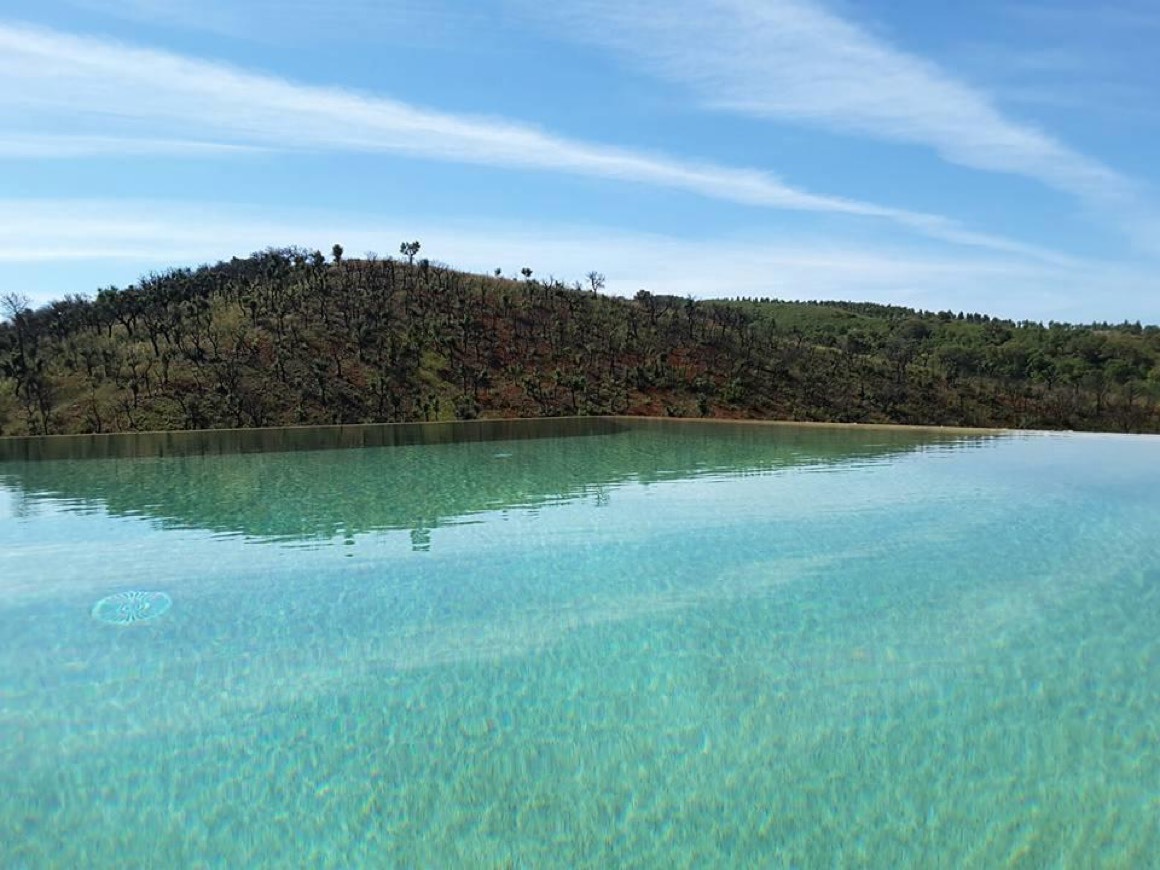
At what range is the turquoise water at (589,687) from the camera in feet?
16.5

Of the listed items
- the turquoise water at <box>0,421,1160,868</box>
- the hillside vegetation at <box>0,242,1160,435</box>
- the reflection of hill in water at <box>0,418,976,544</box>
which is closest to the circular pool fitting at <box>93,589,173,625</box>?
the turquoise water at <box>0,421,1160,868</box>

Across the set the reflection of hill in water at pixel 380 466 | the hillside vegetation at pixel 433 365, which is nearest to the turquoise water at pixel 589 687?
the reflection of hill in water at pixel 380 466

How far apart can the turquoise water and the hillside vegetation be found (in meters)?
34.9

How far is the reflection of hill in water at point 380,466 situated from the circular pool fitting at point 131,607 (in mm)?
3163

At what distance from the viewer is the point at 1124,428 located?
57250mm

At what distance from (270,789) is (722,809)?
293 centimetres

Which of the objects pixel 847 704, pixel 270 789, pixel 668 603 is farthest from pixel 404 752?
pixel 668 603

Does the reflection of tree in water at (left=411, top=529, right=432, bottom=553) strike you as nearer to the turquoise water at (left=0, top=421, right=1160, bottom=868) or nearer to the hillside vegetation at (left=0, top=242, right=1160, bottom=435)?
the turquoise water at (left=0, top=421, right=1160, bottom=868)

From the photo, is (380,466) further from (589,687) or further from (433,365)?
(433,365)

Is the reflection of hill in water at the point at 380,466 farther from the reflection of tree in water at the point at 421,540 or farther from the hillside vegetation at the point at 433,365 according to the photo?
the hillside vegetation at the point at 433,365

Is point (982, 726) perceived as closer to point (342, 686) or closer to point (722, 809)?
point (722, 809)

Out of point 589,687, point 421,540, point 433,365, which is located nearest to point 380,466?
point 421,540

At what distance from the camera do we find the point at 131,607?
9688 millimetres

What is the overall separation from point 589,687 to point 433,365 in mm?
48801
